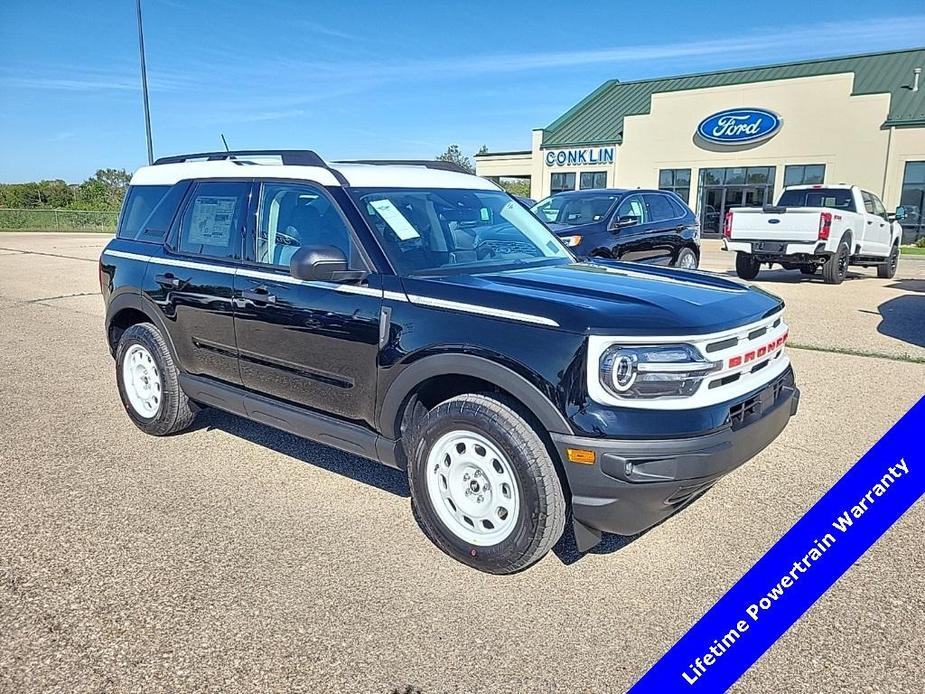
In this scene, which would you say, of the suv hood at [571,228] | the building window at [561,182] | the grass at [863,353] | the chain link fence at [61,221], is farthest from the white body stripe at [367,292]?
the chain link fence at [61,221]

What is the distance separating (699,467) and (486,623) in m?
1.06

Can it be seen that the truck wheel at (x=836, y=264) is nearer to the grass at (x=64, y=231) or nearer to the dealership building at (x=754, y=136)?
the dealership building at (x=754, y=136)

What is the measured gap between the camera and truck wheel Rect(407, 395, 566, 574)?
299 cm

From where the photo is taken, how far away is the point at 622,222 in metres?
10.4

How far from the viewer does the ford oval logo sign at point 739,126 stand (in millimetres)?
32125

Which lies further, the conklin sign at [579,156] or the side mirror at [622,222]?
the conklin sign at [579,156]

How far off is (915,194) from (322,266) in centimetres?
3288

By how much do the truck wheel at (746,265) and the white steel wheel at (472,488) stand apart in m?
12.2

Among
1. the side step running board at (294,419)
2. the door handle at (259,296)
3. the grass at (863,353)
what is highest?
the door handle at (259,296)

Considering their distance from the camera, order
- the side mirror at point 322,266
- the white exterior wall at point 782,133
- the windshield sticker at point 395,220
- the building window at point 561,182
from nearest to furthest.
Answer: the side mirror at point 322,266
the windshield sticker at point 395,220
the white exterior wall at point 782,133
the building window at point 561,182

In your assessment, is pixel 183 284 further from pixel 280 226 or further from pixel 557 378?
pixel 557 378

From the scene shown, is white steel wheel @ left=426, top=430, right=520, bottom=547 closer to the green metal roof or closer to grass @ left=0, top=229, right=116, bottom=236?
the green metal roof

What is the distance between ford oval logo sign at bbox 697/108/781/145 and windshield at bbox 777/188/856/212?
1886cm

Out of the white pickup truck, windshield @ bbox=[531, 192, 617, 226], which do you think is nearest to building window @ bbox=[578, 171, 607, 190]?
the white pickup truck
